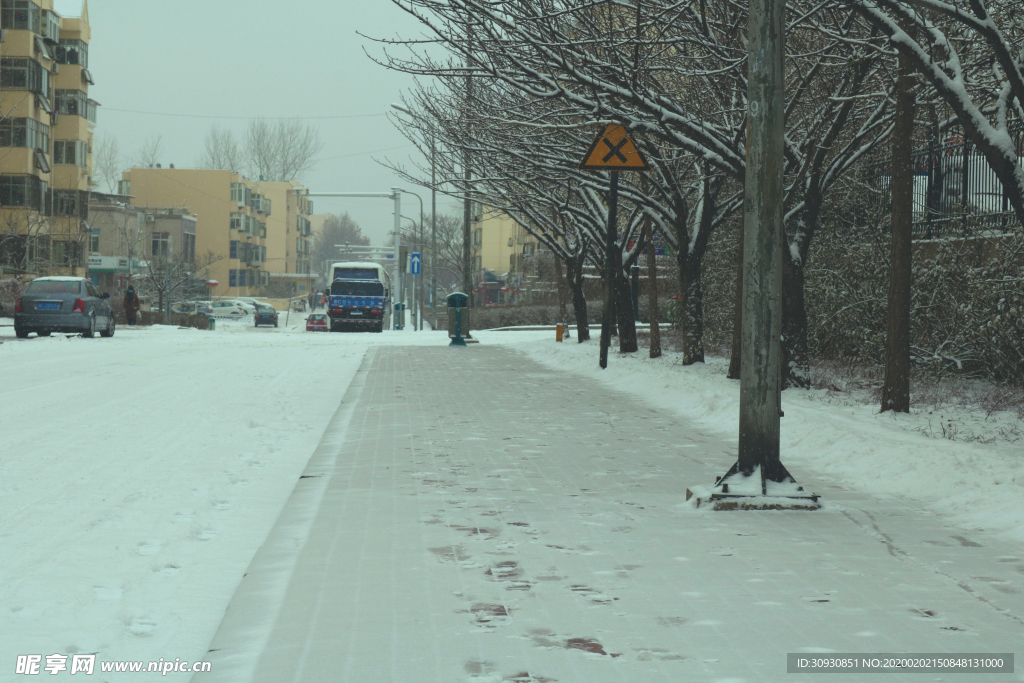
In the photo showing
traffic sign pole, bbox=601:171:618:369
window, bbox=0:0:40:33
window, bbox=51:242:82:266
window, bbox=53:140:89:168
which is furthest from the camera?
window, bbox=53:140:89:168

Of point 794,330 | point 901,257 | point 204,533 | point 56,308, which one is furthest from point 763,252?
point 56,308

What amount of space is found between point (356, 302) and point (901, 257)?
36520 mm

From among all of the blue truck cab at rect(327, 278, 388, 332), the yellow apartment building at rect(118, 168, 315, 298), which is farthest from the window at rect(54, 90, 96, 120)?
the yellow apartment building at rect(118, 168, 315, 298)

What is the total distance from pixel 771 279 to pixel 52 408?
8683 mm

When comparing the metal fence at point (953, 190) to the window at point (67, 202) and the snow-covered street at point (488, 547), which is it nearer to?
the snow-covered street at point (488, 547)

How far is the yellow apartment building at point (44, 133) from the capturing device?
183ft

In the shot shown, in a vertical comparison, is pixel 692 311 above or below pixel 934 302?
below

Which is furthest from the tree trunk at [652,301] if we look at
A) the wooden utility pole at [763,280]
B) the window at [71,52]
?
the window at [71,52]

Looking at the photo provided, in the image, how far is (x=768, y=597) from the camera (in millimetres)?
4723

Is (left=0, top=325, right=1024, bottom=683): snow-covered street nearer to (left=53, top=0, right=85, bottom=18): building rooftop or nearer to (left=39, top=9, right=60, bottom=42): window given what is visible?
(left=39, top=9, right=60, bottom=42): window

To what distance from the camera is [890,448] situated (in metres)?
8.50

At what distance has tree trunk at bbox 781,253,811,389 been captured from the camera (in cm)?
1361

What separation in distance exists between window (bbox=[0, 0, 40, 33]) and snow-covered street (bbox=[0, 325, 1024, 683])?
51.7m

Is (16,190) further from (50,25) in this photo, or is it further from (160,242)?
(160,242)
